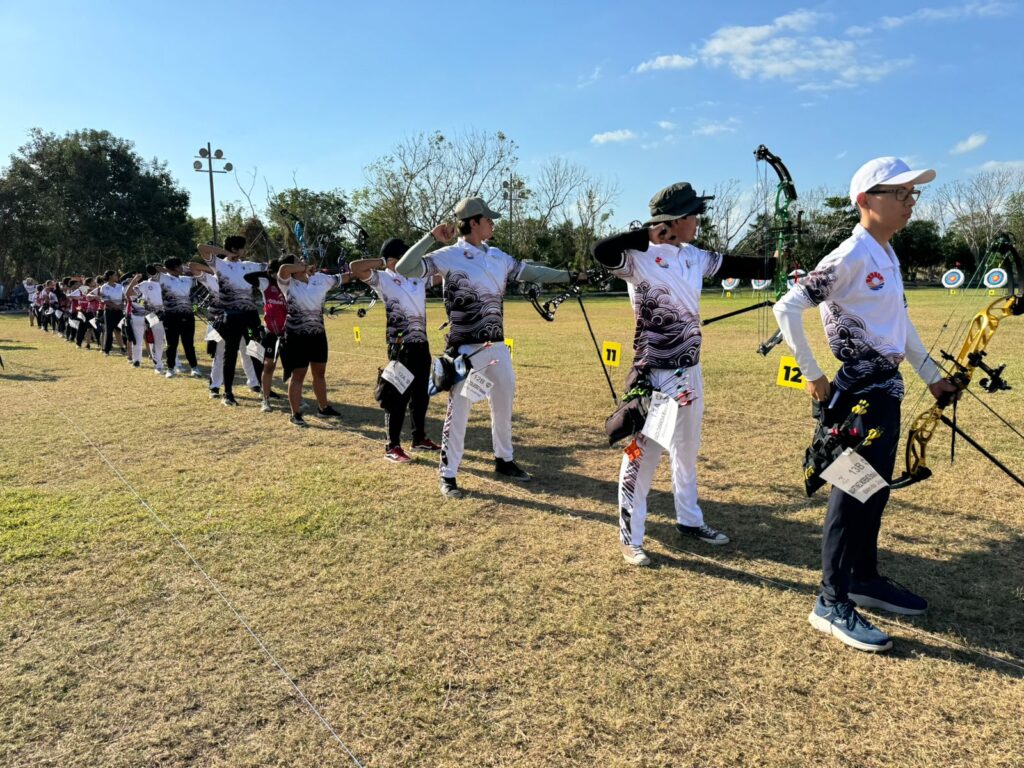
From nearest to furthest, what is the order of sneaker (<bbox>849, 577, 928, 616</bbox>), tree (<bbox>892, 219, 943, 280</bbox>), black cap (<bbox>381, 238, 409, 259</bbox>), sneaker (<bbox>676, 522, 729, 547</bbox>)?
sneaker (<bbox>849, 577, 928, 616</bbox>) < sneaker (<bbox>676, 522, 729, 547</bbox>) < black cap (<bbox>381, 238, 409, 259</bbox>) < tree (<bbox>892, 219, 943, 280</bbox>)

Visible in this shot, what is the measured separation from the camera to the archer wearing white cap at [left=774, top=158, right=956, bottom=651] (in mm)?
2893

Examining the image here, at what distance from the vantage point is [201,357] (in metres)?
14.9

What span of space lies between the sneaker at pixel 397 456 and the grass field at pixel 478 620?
6.9 inches

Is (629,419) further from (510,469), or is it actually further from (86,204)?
(86,204)

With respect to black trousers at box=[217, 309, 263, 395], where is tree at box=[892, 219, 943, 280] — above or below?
above

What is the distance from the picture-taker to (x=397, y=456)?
625cm

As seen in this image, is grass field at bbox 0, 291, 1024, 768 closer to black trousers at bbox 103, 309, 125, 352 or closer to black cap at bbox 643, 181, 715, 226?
black cap at bbox 643, 181, 715, 226

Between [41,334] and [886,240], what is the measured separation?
27.2 metres

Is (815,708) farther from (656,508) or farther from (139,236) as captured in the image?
(139,236)

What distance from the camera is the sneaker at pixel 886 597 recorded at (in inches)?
131

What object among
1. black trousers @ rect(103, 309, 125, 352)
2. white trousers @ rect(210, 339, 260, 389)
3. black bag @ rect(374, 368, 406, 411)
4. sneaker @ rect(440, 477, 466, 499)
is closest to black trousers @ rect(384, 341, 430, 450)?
black bag @ rect(374, 368, 406, 411)

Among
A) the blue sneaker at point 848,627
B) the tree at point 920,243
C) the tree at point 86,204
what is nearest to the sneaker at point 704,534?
the blue sneaker at point 848,627

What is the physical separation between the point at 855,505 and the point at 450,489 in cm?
304

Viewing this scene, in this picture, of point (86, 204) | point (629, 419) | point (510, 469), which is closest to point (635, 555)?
point (629, 419)
